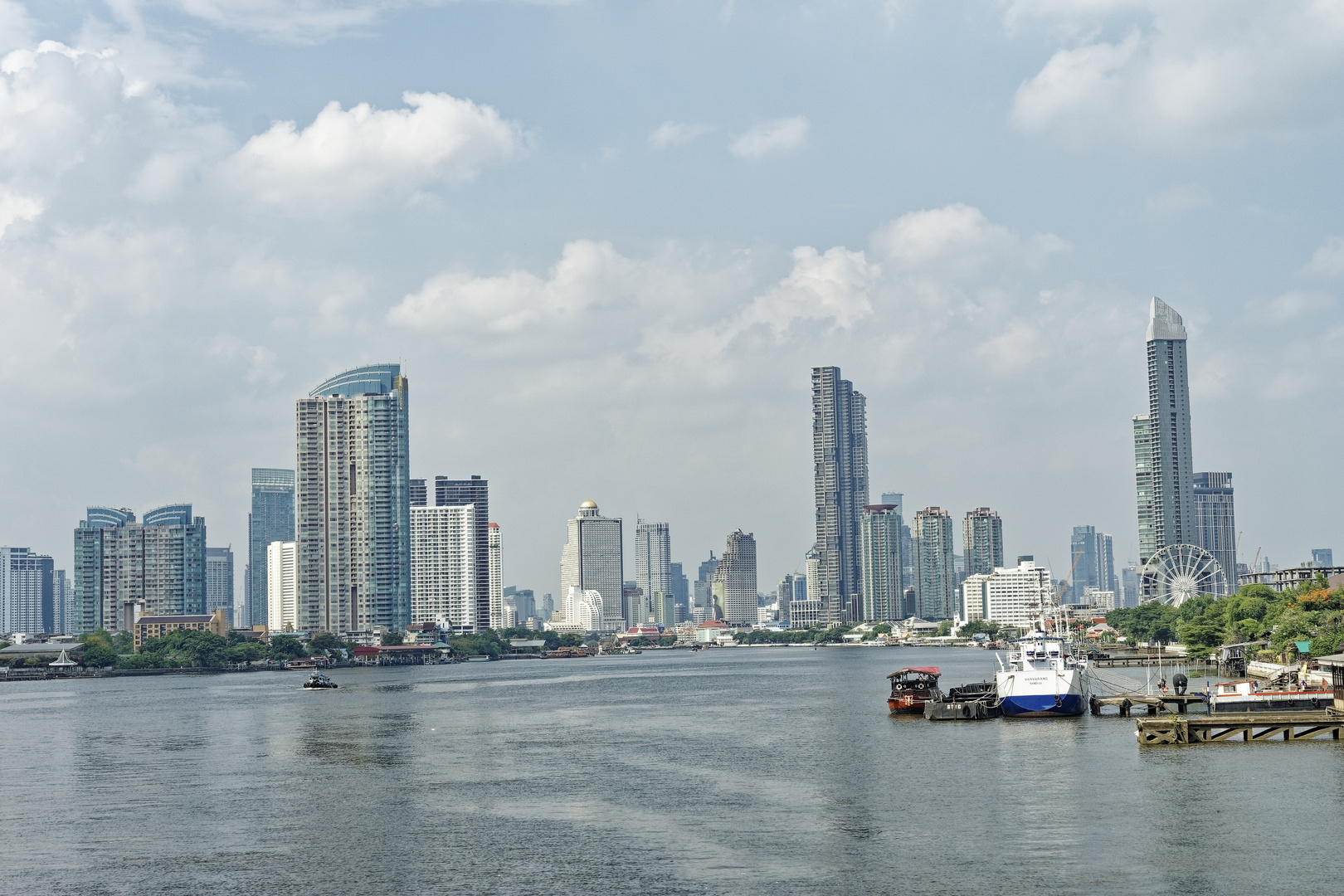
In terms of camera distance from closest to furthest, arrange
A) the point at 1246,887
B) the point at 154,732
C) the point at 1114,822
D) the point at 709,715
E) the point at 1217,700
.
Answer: the point at 1246,887 → the point at 1114,822 → the point at 1217,700 → the point at 154,732 → the point at 709,715

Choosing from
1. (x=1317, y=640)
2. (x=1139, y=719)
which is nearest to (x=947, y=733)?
(x=1139, y=719)

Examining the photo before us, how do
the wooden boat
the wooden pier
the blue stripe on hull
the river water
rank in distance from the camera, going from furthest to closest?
the wooden boat, the blue stripe on hull, the wooden pier, the river water

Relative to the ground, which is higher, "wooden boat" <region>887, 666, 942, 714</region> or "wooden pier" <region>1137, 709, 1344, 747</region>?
"wooden pier" <region>1137, 709, 1344, 747</region>

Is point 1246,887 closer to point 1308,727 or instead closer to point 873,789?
point 873,789

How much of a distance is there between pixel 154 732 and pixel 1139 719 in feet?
299

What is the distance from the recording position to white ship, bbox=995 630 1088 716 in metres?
122

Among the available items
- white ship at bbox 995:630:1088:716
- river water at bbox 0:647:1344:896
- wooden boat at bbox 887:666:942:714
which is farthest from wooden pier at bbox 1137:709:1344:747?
wooden boat at bbox 887:666:942:714

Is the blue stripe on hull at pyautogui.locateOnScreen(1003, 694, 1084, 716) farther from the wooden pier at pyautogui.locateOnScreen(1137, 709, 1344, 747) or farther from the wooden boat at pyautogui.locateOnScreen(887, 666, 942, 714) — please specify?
the wooden pier at pyautogui.locateOnScreen(1137, 709, 1344, 747)

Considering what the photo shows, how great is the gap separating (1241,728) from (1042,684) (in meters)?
25.2

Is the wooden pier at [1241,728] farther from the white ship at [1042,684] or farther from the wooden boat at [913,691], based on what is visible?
the wooden boat at [913,691]

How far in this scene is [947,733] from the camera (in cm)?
11406

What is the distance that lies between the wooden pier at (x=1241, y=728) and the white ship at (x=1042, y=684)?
2261 centimetres

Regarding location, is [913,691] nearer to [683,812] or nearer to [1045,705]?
[1045,705]

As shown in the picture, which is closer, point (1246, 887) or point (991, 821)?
point (1246, 887)
